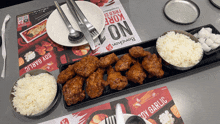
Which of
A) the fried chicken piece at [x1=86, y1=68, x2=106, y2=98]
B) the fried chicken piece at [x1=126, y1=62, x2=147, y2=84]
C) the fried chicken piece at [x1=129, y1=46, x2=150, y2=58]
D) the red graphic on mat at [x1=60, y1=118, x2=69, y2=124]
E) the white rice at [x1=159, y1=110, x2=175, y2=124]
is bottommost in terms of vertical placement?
the white rice at [x1=159, y1=110, x2=175, y2=124]

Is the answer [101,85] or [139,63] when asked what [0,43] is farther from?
[139,63]

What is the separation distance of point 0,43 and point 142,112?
106 inches

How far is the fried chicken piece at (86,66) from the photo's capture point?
5.89ft

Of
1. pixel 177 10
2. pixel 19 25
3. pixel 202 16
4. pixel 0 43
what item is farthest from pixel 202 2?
pixel 0 43

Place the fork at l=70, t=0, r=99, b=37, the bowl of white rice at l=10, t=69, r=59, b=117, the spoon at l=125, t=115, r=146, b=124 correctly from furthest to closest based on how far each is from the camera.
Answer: the fork at l=70, t=0, r=99, b=37, the bowl of white rice at l=10, t=69, r=59, b=117, the spoon at l=125, t=115, r=146, b=124

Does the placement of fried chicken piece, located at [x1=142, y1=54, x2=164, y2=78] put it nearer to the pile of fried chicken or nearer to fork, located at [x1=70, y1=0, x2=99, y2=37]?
the pile of fried chicken

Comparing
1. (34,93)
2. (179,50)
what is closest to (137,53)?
(179,50)

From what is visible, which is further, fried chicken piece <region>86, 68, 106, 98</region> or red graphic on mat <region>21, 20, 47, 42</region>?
red graphic on mat <region>21, 20, 47, 42</region>

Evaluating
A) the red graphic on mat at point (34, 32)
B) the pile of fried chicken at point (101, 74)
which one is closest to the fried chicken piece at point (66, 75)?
the pile of fried chicken at point (101, 74)

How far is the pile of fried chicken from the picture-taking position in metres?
1.69

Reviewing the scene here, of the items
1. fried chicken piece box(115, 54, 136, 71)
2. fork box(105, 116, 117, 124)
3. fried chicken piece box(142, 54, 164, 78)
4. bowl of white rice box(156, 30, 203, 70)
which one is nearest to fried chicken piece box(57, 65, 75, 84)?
fried chicken piece box(115, 54, 136, 71)

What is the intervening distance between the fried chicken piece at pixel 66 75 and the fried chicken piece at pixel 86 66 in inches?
3.2

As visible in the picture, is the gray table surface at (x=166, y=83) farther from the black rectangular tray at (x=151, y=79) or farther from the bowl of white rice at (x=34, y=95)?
the bowl of white rice at (x=34, y=95)

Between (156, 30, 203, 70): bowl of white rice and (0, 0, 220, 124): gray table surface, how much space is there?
0.26m
